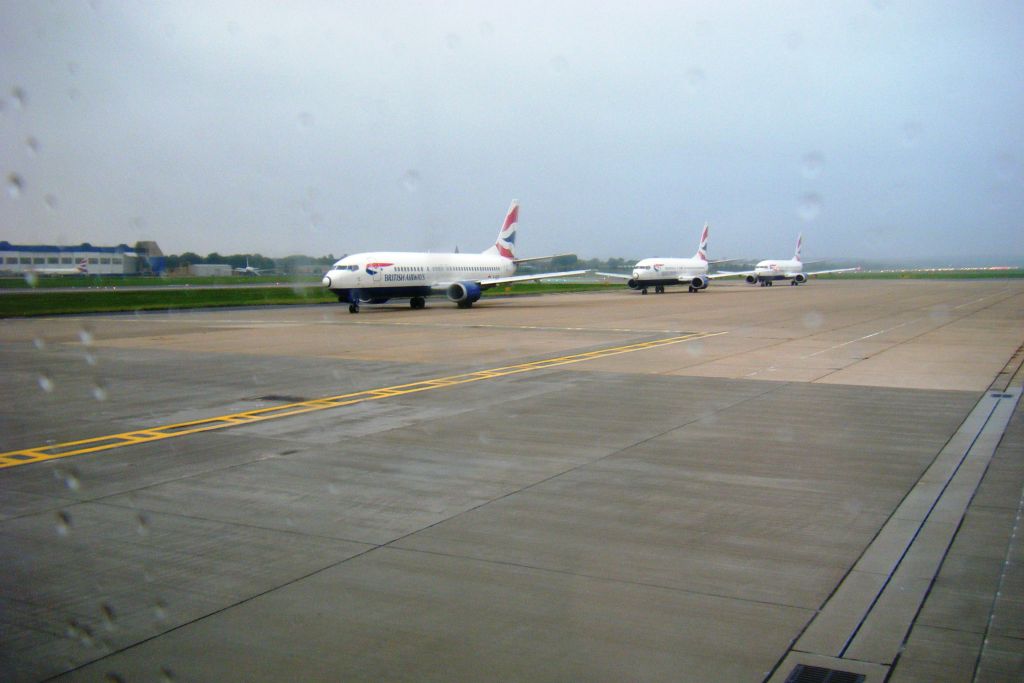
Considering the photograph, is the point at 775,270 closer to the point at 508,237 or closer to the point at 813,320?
the point at 508,237

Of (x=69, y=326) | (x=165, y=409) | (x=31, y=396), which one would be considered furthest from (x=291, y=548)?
(x=69, y=326)

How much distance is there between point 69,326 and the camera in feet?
116

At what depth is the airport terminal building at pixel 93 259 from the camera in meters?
90.8

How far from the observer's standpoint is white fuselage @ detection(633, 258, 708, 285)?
7238cm

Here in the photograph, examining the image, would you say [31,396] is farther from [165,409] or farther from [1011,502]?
[1011,502]

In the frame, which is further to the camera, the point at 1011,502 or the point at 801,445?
the point at 801,445

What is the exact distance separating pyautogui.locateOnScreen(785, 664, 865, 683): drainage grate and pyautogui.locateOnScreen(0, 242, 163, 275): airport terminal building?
93071 mm

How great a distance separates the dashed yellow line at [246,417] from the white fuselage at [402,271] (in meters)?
23.5

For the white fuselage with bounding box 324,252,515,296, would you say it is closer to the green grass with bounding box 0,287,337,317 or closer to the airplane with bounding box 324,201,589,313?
the airplane with bounding box 324,201,589,313

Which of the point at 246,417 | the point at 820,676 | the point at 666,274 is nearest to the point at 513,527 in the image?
the point at 820,676

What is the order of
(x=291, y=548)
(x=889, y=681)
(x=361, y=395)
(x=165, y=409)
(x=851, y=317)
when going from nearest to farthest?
(x=889, y=681)
(x=291, y=548)
(x=165, y=409)
(x=361, y=395)
(x=851, y=317)

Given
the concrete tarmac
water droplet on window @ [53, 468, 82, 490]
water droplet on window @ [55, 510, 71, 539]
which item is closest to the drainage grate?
the concrete tarmac

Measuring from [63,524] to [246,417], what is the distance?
6.26 metres

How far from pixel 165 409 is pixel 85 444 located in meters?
3.20
